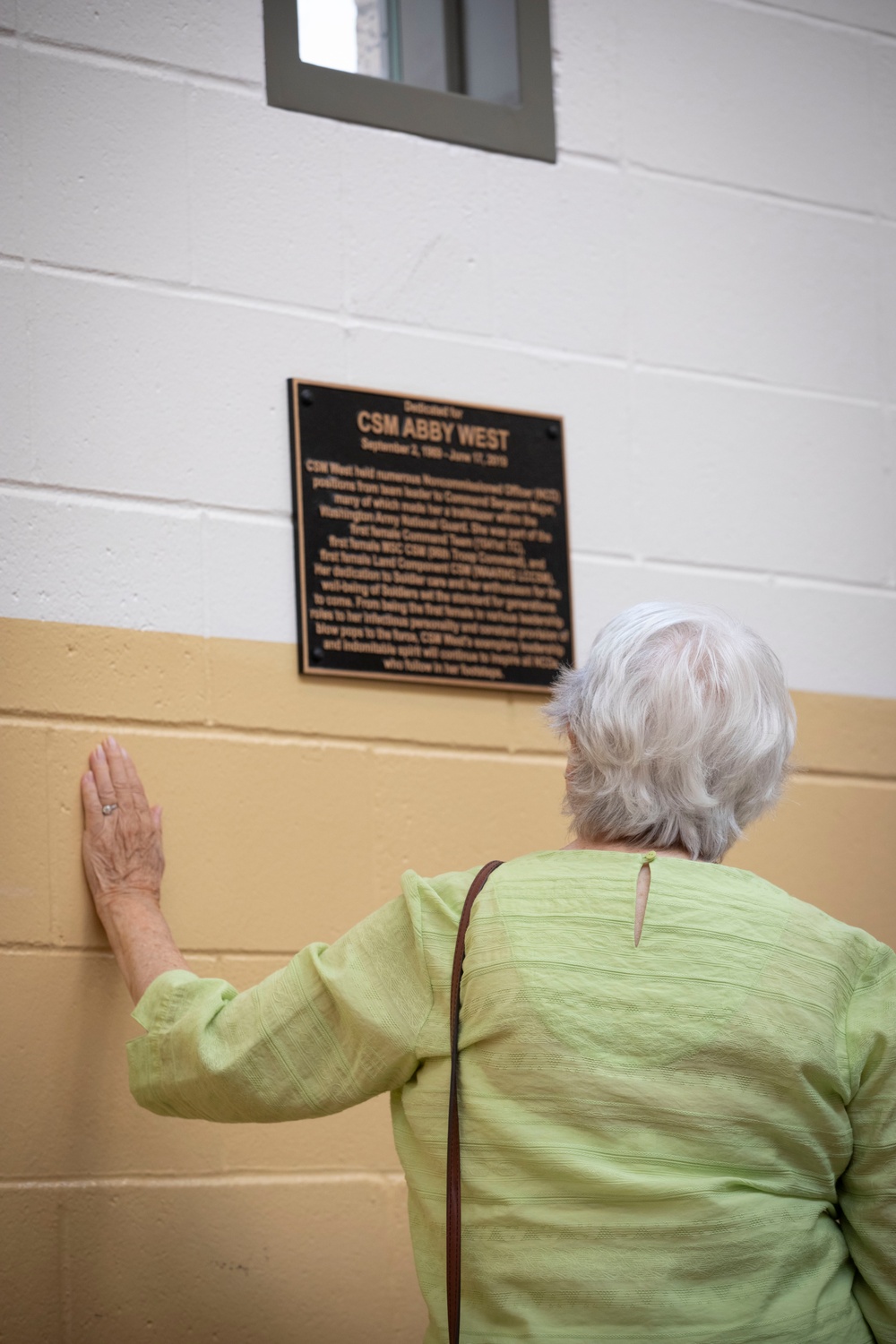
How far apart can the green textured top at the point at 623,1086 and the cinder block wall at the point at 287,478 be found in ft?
2.63

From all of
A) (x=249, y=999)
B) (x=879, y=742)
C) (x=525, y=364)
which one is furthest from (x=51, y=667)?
(x=879, y=742)

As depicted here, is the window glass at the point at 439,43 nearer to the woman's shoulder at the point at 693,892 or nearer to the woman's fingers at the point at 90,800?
the woman's fingers at the point at 90,800

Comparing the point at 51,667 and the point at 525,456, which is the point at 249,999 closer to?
the point at 51,667

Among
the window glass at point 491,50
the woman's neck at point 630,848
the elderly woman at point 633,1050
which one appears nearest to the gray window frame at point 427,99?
the window glass at point 491,50

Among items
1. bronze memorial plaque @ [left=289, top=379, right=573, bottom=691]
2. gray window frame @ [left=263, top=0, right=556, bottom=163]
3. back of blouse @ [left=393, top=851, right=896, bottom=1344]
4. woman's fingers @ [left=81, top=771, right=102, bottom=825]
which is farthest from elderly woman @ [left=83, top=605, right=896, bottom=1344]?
gray window frame @ [left=263, top=0, right=556, bottom=163]

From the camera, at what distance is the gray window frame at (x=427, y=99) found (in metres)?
3.34

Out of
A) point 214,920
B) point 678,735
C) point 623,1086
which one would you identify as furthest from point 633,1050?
point 214,920

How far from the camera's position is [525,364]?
11.5 ft

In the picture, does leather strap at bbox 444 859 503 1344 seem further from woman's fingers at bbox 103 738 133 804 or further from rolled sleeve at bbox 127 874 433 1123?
woman's fingers at bbox 103 738 133 804

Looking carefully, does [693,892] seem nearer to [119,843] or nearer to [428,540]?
[119,843]

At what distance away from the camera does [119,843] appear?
2.84 m

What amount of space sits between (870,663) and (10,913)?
6.68ft

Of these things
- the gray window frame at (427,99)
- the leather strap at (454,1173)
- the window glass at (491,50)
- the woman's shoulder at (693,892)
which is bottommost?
the leather strap at (454,1173)

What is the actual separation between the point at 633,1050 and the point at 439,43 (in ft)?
8.26
